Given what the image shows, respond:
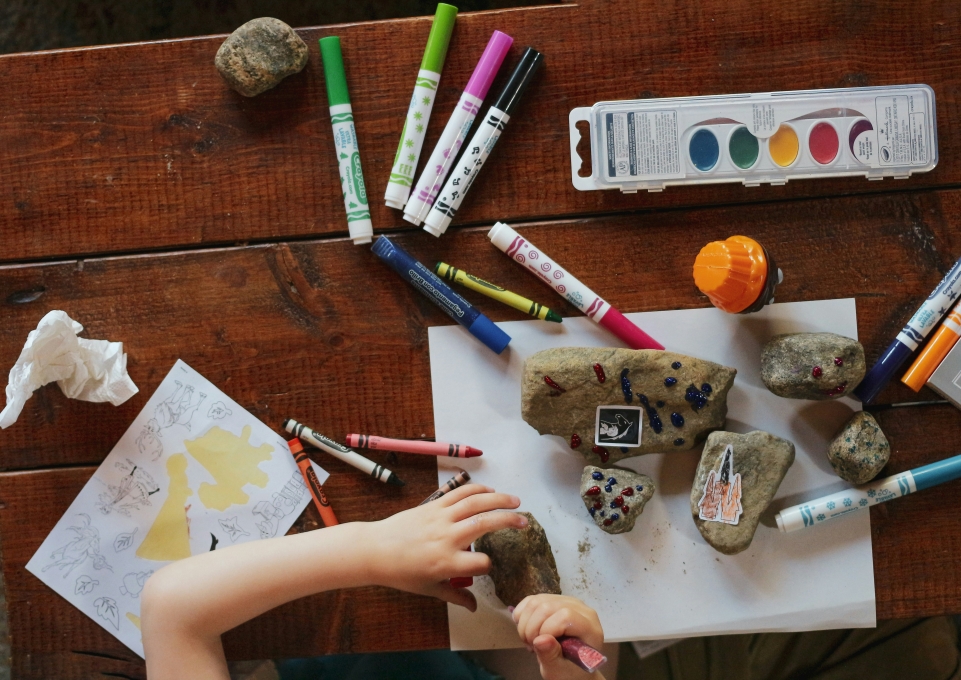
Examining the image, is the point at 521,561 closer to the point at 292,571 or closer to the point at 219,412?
the point at 292,571

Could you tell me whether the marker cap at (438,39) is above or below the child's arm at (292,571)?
above

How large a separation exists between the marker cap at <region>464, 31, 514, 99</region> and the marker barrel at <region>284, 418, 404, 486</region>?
1.41 feet

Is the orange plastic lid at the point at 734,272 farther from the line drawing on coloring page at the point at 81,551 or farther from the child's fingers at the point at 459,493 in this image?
the line drawing on coloring page at the point at 81,551

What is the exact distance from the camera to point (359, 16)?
113cm

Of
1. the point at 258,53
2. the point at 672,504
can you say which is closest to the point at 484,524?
the point at 672,504

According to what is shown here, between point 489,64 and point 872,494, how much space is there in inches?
25.5

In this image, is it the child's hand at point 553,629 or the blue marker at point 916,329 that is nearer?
the child's hand at point 553,629

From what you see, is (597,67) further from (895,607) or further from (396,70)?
(895,607)

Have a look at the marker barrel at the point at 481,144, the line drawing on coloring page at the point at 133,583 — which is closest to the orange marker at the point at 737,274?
the marker barrel at the point at 481,144

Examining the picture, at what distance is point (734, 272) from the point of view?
767 mm

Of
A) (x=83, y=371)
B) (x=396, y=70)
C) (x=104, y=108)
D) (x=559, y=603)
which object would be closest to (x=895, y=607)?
(x=559, y=603)

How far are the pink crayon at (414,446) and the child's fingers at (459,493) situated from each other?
4cm

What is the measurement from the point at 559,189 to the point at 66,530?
2.32 ft

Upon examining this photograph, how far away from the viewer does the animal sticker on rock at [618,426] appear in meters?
0.82
